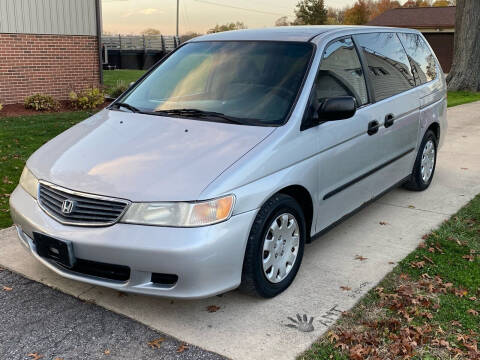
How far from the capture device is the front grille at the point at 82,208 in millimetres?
3219

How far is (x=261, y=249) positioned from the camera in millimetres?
3486

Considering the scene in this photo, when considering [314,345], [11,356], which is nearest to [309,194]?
[314,345]

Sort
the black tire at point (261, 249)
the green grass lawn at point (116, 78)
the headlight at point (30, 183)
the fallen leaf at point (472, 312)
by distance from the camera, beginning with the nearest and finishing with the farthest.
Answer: the black tire at point (261, 249) < the fallen leaf at point (472, 312) < the headlight at point (30, 183) < the green grass lawn at point (116, 78)

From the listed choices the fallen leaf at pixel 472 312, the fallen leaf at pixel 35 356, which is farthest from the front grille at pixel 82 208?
the fallen leaf at pixel 472 312

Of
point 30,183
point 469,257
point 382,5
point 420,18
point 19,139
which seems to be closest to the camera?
point 30,183

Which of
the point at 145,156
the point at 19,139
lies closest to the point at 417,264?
the point at 145,156

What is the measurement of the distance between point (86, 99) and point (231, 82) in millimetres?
9229

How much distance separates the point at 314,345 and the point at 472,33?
1925 centimetres

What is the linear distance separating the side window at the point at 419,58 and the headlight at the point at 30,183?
4.17 metres

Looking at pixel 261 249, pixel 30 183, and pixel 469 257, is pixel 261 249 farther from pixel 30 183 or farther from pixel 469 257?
pixel 469 257

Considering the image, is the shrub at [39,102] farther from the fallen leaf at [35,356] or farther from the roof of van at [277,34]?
the fallen leaf at [35,356]

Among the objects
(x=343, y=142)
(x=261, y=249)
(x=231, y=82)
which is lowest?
(x=261, y=249)

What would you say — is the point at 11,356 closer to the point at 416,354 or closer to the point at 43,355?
the point at 43,355

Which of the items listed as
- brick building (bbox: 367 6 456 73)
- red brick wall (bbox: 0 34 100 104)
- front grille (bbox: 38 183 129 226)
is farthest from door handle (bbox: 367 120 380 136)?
brick building (bbox: 367 6 456 73)
